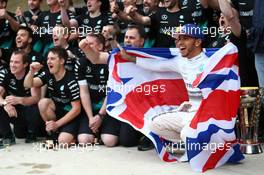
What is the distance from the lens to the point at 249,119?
590 cm

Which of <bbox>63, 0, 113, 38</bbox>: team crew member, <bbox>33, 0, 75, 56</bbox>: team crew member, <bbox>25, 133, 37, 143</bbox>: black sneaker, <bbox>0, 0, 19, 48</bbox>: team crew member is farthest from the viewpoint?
<bbox>0, 0, 19, 48</bbox>: team crew member

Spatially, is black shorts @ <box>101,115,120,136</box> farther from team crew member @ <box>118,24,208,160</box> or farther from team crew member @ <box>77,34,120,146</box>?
team crew member @ <box>118,24,208,160</box>

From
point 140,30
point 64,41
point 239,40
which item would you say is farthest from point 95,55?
point 239,40

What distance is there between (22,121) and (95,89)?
1032 mm

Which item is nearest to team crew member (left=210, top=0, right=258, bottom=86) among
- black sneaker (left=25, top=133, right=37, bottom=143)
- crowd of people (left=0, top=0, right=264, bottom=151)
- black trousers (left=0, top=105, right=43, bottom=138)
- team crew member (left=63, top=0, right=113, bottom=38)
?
crowd of people (left=0, top=0, right=264, bottom=151)

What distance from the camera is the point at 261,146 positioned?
620 centimetres

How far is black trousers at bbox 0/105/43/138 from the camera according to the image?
6.69 m

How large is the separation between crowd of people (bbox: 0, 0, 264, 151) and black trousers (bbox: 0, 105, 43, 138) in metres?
0.01

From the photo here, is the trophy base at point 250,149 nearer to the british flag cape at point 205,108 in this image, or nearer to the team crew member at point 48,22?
the british flag cape at point 205,108

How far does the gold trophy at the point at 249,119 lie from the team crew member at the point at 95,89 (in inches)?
57.1

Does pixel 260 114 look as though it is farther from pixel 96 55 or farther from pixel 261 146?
pixel 96 55

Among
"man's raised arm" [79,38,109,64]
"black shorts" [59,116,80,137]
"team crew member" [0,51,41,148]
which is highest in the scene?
"man's raised arm" [79,38,109,64]

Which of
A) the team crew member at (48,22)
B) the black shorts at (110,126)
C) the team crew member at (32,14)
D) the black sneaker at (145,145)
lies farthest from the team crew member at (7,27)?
the black sneaker at (145,145)

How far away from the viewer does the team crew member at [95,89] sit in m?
6.48
